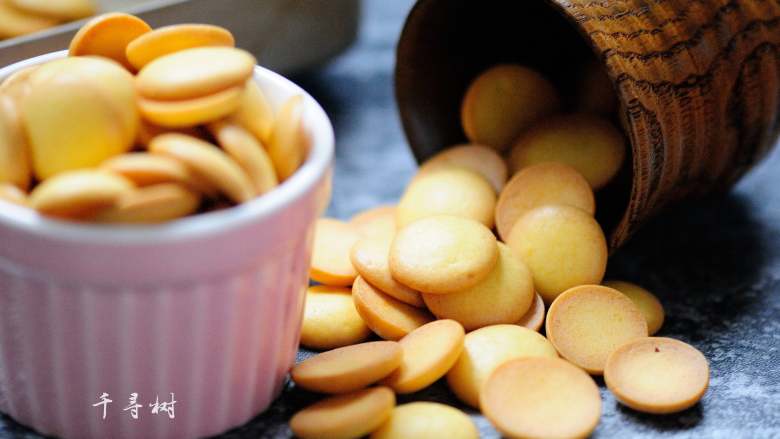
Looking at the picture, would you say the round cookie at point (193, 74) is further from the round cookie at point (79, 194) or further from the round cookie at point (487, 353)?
the round cookie at point (487, 353)

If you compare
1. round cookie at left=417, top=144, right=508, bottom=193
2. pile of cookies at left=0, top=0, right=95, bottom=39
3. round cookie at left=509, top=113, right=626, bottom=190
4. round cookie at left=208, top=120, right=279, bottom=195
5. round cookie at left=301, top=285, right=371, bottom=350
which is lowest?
round cookie at left=301, top=285, right=371, bottom=350

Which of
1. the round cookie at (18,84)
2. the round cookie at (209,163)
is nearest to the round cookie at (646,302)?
the round cookie at (209,163)

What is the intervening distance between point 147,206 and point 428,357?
22cm

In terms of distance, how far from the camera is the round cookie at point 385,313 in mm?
643

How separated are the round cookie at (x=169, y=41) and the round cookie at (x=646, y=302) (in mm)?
351

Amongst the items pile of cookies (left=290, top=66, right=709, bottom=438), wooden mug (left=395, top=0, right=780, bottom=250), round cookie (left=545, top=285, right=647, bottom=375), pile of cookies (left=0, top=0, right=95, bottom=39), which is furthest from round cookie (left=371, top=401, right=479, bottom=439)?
pile of cookies (left=0, top=0, right=95, bottom=39)

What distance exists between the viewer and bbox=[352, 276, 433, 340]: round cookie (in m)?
0.64

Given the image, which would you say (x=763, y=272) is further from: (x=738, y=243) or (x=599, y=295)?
(x=599, y=295)

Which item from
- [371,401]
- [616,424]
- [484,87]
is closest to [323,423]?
[371,401]

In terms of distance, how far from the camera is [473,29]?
33.9 inches

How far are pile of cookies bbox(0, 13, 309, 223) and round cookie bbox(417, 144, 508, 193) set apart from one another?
0.83ft

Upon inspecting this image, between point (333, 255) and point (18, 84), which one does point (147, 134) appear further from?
point (333, 255)

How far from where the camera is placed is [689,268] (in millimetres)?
791

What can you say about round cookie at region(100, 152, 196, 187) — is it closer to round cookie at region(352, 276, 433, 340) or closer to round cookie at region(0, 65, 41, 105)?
round cookie at region(0, 65, 41, 105)
